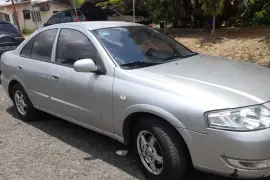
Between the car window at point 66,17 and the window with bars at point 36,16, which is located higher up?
the car window at point 66,17

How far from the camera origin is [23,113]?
5762 mm

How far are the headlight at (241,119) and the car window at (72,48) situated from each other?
5.79 feet

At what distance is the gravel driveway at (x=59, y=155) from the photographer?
12.8ft

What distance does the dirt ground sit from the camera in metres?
9.09

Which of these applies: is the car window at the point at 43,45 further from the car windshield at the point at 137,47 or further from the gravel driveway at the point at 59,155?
the gravel driveway at the point at 59,155

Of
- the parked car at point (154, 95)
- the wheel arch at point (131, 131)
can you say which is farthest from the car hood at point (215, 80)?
the wheel arch at point (131, 131)

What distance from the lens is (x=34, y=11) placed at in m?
32.7

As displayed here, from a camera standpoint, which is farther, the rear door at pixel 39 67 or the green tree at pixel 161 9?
the green tree at pixel 161 9

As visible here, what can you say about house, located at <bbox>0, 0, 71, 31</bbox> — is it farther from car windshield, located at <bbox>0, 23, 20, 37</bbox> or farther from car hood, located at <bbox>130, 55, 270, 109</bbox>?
car hood, located at <bbox>130, 55, 270, 109</bbox>

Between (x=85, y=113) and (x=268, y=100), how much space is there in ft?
6.89

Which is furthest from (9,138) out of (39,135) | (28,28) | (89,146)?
(28,28)

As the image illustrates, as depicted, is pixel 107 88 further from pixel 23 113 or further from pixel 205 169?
pixel 23 113

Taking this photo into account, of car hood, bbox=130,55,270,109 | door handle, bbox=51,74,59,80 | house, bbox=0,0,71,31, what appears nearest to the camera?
car hood, bbox=130,55,270,109

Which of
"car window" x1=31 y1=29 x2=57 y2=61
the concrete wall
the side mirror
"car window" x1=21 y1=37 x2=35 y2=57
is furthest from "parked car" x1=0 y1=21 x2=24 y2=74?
the concrete wall
